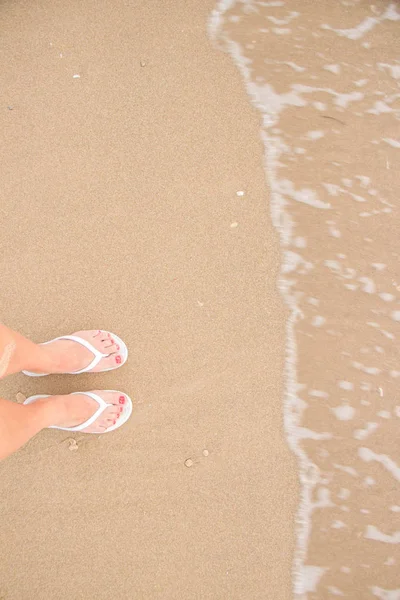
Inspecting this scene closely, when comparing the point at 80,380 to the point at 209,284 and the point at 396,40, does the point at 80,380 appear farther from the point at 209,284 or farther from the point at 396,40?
the point at 396,40

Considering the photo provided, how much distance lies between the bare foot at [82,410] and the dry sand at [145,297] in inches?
3.4

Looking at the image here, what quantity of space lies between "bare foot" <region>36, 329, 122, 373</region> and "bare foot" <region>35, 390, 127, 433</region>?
0.37 ft

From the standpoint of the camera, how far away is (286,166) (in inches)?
83.0

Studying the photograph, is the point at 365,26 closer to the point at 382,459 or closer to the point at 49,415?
the point at 382,459

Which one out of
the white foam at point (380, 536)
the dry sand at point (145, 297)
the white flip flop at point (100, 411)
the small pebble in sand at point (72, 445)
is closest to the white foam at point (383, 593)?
the white foam at point (380, 536)

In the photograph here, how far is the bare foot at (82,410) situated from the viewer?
1.76 m

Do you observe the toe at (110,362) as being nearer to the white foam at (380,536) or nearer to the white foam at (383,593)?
the white foam at (380,536)

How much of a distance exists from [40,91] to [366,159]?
1.45 metres

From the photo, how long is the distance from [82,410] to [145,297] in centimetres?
52

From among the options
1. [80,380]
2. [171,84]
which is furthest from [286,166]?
[80,380]

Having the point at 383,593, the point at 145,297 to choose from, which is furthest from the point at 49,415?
the point at 383,593

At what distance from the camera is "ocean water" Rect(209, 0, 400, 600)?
2012mm

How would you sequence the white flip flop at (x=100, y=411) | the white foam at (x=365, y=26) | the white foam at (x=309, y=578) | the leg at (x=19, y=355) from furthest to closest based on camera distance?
the white foam at (x=365, y=26) → the white foam at (x=309, y=578) → the white flip flop at (x=100, y=411) → the leg at (x=19, y=355)

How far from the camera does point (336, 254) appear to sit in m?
2.08
